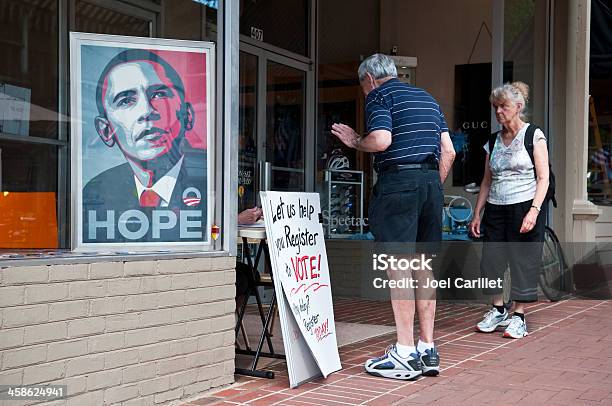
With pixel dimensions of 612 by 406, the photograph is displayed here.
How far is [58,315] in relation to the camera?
331 cm

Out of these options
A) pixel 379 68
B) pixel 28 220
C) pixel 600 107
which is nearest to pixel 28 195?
pixel 28 220

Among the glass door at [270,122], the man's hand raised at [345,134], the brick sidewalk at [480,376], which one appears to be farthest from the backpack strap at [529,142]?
the glass door at [270,122]

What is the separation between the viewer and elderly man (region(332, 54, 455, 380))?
4.61m

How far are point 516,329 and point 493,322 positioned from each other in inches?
10.2

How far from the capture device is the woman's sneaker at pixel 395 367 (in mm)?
4566

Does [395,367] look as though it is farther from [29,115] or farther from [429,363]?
[29,115]

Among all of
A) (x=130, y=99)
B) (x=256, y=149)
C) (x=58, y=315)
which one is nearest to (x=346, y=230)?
(x=256, y=149)

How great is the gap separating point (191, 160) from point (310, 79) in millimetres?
4661

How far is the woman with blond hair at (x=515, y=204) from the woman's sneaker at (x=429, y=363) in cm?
147

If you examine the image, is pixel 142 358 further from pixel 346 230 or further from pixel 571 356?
pixel 346 230

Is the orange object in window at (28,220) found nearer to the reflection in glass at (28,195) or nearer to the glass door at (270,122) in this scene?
the reflection in glass at (28,195)

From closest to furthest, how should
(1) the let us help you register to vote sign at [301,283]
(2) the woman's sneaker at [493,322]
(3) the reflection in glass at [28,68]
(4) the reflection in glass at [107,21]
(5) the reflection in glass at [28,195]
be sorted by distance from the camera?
(5) the reflection in glass at [28,195] < (1) the let us help you register to vote sign at [301,283] < (3) the reflection in glass at [28,68] < (4) the reflection in glass at [107,21] < (2) the woman's sneaker at [493,322]

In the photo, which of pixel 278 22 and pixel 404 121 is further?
pixel 278 22

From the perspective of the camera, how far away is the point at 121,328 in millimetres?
3619
